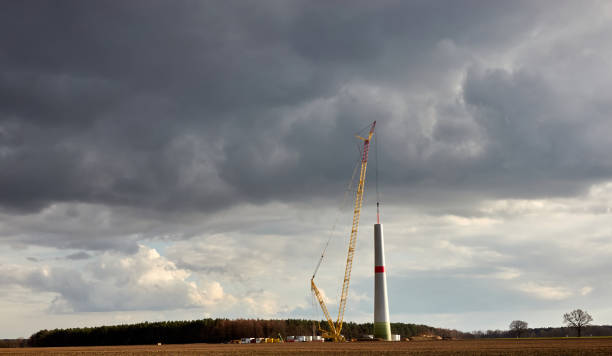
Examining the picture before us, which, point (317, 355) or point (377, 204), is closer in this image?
point (317, 355)

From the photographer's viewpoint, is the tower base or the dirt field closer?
the dirt field

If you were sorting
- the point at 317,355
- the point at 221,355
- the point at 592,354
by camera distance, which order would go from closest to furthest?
the point at 592,354 < the point at 317,355 < the point at 221,355

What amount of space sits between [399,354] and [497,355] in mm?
12606

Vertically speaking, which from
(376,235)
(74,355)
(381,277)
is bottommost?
(74,355)

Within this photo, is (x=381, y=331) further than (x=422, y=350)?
Yes

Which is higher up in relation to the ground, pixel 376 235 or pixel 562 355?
pixel 376 235

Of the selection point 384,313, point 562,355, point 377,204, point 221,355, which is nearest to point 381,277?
point 384,313

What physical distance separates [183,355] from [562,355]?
52.3m

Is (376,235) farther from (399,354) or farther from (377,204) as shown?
(399,354)

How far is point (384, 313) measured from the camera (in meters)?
157

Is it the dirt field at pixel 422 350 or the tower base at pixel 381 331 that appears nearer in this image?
the dirt field at pixel 422 350

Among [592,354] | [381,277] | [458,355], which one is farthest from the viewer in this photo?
[381,277]

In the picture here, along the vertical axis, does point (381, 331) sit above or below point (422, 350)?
below

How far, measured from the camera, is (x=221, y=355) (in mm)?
87812
